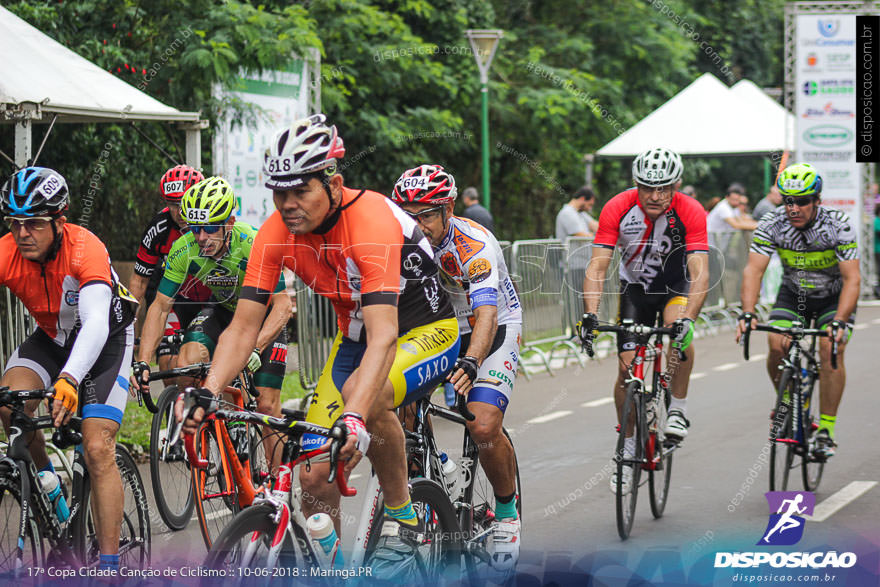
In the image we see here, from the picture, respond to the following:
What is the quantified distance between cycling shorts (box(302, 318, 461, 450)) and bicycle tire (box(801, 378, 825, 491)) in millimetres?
3521

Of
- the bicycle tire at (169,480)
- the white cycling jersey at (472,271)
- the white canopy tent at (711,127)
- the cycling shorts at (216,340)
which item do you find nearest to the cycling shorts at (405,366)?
the white cycling jersey at (472,271)

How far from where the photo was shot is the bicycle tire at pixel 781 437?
7.58 metres

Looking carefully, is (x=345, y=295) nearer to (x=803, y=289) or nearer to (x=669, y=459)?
(x=669, y=459)

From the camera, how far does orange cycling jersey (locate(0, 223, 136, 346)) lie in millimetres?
5289

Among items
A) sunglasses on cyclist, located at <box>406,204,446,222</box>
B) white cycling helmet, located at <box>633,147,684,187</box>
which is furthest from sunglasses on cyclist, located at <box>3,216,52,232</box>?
white cycling helmet, located at <box>633,147,684,187</box>

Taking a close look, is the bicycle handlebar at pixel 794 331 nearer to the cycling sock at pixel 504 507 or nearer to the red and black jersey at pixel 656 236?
the red and black jersey at pixel 656 236

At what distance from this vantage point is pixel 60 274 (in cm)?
534

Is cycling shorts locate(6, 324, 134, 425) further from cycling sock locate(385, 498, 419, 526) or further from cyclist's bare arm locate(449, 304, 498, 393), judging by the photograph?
cyclist's bare arm locate(449, 304, 498, 393)

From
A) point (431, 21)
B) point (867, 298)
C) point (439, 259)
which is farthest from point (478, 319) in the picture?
point (867, 298)

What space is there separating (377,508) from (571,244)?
1127 cm

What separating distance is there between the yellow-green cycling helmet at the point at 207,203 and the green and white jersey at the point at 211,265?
23 cm

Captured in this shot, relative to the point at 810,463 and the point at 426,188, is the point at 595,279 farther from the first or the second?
the point at 426,188

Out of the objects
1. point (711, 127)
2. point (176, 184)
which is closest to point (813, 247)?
point (176, 184)

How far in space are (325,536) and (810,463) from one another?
458 centimetres
